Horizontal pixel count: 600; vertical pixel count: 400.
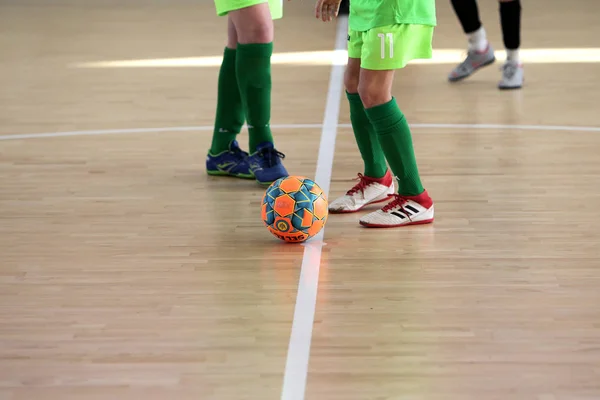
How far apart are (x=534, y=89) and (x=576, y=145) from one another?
1.39 m

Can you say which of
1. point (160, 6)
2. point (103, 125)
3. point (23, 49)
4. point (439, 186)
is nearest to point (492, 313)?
point (439, 186)

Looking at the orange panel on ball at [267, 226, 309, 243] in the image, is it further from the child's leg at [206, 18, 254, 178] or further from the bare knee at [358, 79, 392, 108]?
the child's leg at [206, 18, 254, 178]

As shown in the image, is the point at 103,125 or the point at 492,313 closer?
the point at 492,313

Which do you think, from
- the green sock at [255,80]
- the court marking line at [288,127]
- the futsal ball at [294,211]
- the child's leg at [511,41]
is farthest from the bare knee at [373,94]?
the child's leg at [511,41]

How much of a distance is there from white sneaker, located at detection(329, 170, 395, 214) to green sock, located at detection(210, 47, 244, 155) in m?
0.69

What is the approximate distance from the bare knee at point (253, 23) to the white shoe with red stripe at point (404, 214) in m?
0.93

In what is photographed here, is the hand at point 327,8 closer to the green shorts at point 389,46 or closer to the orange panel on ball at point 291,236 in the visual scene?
the green shorts at point 389,46

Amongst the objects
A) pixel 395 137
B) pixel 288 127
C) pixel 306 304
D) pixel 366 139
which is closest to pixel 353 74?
pixel 366 139

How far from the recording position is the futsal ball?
132 inches

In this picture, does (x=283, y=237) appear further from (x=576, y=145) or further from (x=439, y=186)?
(x=576, y=145)

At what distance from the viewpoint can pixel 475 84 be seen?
20.3 feet

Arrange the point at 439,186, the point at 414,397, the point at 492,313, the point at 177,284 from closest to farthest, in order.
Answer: the point at 414,397 → the point at 492,313 → the point at 177,284 → the point at 439,186

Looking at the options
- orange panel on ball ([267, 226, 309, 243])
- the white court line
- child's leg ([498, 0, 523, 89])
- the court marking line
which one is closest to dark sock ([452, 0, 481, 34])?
child's leg ([498, 0, 523, 89])

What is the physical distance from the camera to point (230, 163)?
13.9 feet
